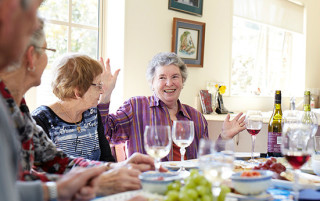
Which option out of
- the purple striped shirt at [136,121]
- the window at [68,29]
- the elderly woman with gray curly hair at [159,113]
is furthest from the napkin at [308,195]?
the window at [68,29]

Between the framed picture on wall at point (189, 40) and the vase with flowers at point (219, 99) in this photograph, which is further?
the vase with flowers at point (219, 99)

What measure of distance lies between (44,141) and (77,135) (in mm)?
536

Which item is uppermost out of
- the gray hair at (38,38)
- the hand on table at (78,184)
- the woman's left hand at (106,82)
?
the gray hair at (38,38)

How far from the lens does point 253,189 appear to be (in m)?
1.05

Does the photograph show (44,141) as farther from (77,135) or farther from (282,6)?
(282,6)

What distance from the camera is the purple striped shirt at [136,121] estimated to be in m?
2.18

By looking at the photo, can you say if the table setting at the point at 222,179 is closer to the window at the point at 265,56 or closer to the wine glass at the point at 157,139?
the wine glass at the point at 157,139

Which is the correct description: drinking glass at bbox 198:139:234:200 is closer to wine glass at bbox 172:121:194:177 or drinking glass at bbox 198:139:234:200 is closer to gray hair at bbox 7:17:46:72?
wine glass at bbox 172:121:194:177

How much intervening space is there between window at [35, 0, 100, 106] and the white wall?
284 millimetres

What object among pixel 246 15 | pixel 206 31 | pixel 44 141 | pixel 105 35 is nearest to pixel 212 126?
pixel 206 31

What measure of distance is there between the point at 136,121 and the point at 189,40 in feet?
5.40

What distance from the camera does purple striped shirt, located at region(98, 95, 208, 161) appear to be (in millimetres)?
2182

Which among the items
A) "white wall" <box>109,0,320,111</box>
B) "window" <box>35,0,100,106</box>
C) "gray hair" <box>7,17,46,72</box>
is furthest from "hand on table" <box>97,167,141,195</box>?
"white wall" <box>109,0,320,111</box>

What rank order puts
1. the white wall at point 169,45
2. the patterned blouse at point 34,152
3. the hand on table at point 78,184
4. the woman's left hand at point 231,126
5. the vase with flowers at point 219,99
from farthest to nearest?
the vase with flowers at point 219,99
the white wall at point 169,45
the woman's left hand at point 231,126
the patterned blouse at point 34,152
the hand on table at point 78,184
